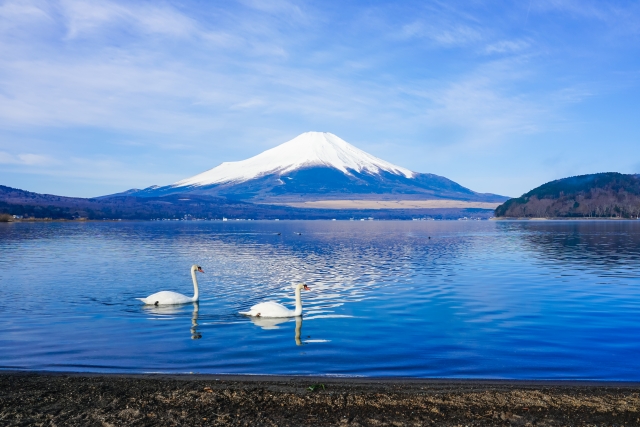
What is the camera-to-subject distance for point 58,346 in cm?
1828

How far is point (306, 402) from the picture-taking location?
1180 centimetres

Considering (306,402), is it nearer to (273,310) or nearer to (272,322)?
(272,322)

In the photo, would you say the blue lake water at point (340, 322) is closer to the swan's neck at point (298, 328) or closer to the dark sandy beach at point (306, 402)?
the swan's neck at point (298, 328)

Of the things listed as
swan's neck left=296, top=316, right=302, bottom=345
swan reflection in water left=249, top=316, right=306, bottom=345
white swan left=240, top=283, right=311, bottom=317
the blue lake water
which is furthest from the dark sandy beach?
white swan left=240, top=283, right=311, bottom=317

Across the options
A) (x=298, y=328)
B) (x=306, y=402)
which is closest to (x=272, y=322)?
(x=298, y=328)

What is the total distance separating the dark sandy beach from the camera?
10.8 meters

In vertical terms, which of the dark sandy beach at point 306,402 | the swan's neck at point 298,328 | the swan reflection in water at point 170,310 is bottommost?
the swan's neck at point 298,328

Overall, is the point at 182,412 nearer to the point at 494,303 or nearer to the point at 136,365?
the point at 136,365

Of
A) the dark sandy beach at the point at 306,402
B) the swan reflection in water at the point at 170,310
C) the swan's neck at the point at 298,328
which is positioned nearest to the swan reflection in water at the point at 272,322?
the swan's neck at the point at 298,328

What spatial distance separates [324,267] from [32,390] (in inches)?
1251

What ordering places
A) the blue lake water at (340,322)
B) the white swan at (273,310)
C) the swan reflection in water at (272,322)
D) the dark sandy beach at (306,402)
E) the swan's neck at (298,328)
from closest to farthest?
the dark sandy beach at (306,402) → the blue lake water at (340,322) → the swan's neck at (298,328) → the swan reflection in water at (272,322) → the white swan at (273,310)

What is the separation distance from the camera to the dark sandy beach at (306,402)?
1079cm

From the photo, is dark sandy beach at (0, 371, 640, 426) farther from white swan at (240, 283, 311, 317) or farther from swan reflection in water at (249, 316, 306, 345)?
white swan at (240, 283, 311, 317)

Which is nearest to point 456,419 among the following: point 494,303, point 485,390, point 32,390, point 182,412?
point 485,390
